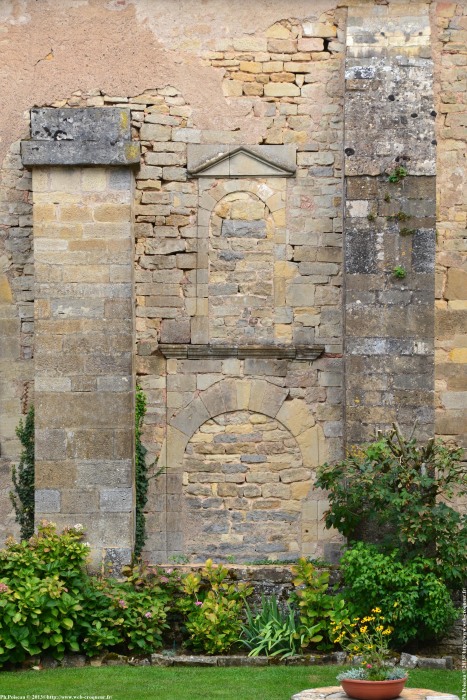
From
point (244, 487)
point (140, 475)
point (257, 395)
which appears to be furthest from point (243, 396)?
point (140, 475)

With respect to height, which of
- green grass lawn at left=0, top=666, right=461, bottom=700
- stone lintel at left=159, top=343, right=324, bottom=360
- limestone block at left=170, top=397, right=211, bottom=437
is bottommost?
green grass lawn at left=0, top=666, right=461, bottom=700

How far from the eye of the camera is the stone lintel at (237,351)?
11484 mm

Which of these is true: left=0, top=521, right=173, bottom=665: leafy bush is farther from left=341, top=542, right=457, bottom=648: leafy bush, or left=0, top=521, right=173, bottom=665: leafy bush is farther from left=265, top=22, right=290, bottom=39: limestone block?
left=265, top=22, right=290, bottom=39: limestone block

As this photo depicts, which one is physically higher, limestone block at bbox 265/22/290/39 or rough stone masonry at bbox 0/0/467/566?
limestone block at bbox 265/22/290/39

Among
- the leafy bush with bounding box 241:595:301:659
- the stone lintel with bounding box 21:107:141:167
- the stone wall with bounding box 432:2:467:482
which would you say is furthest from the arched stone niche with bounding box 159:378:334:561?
the stone lintel with bounding box 21:107:141:167

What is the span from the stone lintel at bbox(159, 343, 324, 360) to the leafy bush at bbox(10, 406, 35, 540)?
152cm

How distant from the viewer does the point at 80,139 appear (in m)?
10.8

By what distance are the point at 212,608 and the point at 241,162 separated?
446cm

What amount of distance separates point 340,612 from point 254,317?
3222 millimetres

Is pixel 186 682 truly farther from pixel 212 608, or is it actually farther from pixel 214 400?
pixel 214 400

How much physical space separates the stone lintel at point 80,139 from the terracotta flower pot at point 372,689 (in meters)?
5.46

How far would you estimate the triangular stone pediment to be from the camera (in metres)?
11.6

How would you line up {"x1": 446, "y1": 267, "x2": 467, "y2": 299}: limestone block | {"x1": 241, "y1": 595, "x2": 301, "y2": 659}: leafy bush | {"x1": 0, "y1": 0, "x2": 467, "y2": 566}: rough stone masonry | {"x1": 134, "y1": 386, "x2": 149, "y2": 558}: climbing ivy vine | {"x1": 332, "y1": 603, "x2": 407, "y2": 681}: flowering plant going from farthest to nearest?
1. {"x1": 446, "y1": 267, "x2": 467, "y2": 299}: limestone block
2. {"x1": 0, "y1": 0, "x2": 467, "y2": 566}: rough stone masonry
3. {"x1": 134, "y1": 386, "x2": 149, "y2": 558}: climbing ivy vine
4. {"x1": 241, "y1": 595, "x2": 301, "y2": 659}: leafy bush
5. {"x1": 332, "y1": 603, "x2": 407, "y2": 681}: flowering plant

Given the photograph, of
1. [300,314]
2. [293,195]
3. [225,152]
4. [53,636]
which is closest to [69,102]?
[225,152]
